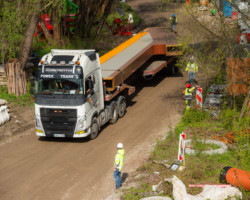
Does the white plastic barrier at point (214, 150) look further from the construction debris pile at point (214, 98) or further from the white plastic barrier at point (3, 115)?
the white plastic barrier at point (3, 115)

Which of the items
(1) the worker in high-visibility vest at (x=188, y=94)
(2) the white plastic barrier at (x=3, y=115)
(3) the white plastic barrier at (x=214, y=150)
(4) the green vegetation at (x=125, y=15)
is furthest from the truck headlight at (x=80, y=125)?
(4) the green vegetation at (x=125, y=15)

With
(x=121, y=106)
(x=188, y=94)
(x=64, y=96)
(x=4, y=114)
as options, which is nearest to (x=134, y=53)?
(x=121, y=106)

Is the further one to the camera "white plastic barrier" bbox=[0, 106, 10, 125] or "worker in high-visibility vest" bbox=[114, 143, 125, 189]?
"white plastic barrier" bbox=[0, 106, 10, 125]

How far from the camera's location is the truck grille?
17.1 m

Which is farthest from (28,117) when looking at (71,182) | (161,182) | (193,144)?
(161,182)

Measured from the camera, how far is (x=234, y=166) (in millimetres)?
14141

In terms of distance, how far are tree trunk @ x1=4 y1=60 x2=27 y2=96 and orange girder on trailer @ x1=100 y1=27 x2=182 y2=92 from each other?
14.1 feet

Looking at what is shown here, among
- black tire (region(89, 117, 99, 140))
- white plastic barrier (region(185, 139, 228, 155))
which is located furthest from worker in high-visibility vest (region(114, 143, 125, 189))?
black tire (region(89, 117, 99, 140))

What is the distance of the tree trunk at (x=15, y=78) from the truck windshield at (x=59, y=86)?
18.2 ft

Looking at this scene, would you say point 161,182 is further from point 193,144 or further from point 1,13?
point 1,13

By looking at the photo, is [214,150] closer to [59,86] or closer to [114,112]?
[114,112]

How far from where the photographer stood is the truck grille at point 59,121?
17062 millimetres

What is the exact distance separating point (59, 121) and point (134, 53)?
721 centimetres

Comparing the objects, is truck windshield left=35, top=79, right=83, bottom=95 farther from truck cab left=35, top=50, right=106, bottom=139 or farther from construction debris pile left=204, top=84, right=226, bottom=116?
construction debris pile left=204, top=84, right=226, bottom=116
